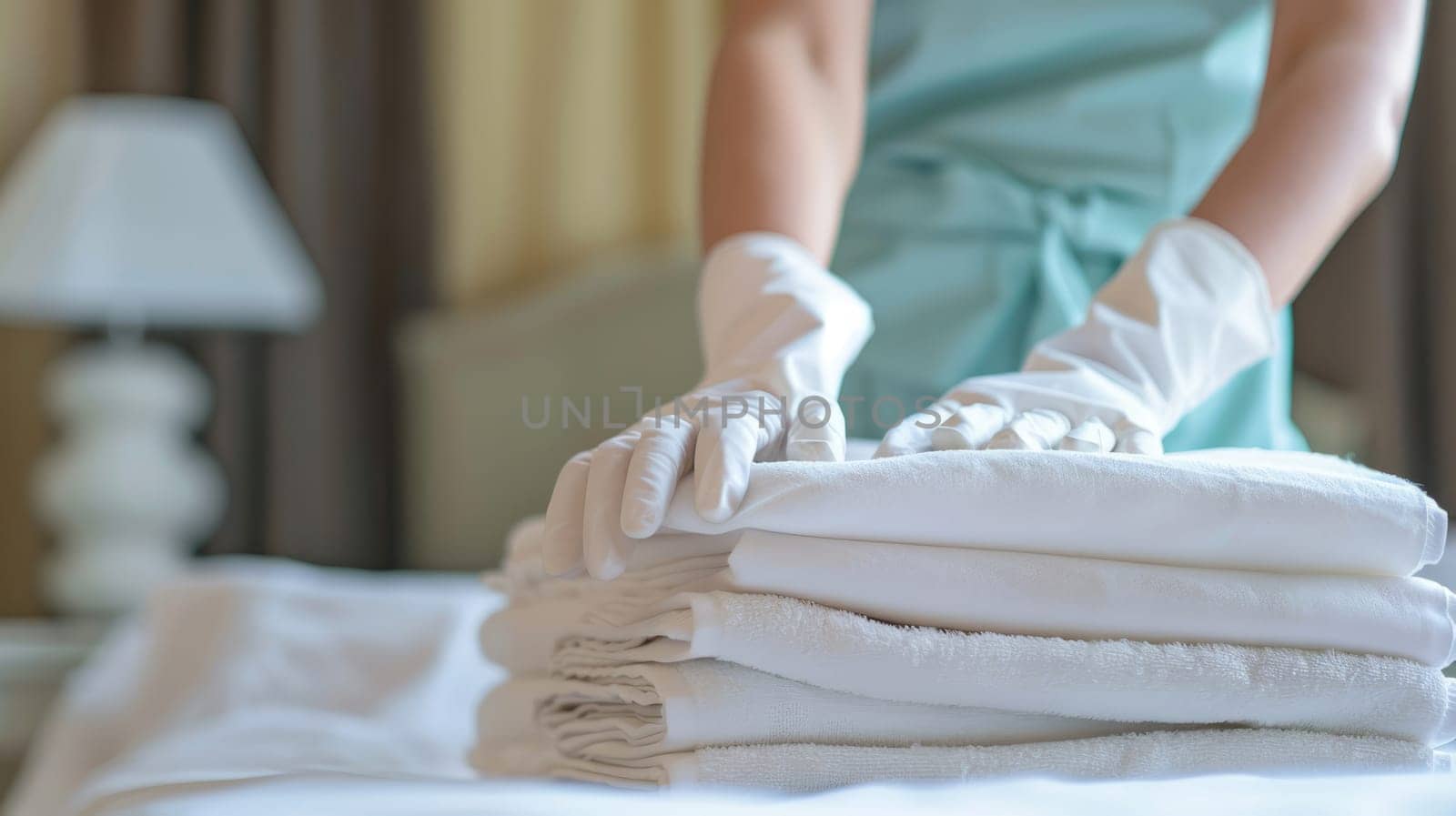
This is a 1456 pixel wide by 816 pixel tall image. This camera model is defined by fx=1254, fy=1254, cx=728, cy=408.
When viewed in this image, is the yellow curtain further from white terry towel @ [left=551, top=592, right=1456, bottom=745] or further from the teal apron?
white terry towel @ [left=551, top=592, right=1456, bottom=745]

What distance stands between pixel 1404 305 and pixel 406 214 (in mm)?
1332

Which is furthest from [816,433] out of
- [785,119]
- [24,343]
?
[24,343]

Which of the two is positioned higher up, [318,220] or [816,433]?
[816,433]

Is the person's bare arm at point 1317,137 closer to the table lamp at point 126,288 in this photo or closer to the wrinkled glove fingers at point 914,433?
the wrinkled glove fingers at point 914,433

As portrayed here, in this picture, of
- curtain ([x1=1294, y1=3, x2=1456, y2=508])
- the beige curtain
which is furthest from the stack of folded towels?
the beige curtain

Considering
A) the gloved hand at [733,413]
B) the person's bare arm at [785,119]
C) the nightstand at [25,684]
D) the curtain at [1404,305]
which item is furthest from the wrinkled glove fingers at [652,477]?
the nightstand at [25,684]

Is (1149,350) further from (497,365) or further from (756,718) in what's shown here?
(497,365)

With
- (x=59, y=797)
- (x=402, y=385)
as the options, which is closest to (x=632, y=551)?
(x=59, y=797)

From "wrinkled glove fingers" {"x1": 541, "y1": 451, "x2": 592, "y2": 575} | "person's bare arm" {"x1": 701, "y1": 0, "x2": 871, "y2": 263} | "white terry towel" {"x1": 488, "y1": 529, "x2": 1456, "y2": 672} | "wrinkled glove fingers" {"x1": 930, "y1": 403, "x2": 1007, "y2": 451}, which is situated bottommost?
"white terry towel" {"x1": 488, "y1": 529, "x2": 1456, "y2": 672}

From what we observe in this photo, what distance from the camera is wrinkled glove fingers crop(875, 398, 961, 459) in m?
0.44

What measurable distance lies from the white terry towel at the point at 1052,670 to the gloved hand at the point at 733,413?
0.04 meters

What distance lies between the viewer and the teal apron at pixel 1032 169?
2.34ft

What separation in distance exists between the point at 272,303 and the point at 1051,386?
4.43ft

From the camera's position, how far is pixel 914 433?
1.50 feet
